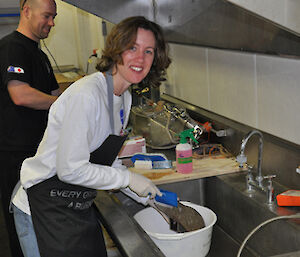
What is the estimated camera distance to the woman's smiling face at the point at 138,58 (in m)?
1.44

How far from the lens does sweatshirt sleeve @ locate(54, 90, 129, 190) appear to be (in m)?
1.28

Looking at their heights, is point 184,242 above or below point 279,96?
below

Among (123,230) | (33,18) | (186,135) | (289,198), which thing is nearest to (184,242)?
(123,230)

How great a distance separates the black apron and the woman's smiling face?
60mm

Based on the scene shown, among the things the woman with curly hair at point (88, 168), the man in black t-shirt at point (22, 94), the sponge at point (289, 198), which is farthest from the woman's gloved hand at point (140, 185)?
the man in black t-shirt at point (22, 94)

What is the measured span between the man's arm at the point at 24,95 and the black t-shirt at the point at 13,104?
30 millimetres

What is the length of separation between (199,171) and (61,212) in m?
0.65

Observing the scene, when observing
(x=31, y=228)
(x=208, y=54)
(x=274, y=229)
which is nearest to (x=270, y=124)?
(x=274, y=229)

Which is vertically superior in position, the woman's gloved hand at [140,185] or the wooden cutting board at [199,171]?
the woman's gloved hand at [140,185]

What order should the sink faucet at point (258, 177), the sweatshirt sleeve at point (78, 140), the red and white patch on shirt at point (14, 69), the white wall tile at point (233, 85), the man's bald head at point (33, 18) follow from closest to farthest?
the sweatshirt sleeve at point (78, 140), the sink faucet at point (258, 177), the white wall tile at point (233, 85), the red and white patch on shirt at point (14, 69), the man's bald head at point (33, 18)

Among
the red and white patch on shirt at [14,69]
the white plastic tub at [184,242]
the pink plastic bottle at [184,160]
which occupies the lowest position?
the white plastic tub at [184,242]

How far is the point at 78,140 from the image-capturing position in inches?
50.3

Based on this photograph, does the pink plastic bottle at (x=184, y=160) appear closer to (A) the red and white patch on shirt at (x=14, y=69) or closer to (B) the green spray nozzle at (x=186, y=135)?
(B) the green spray nozzle at (x=186, y=135)

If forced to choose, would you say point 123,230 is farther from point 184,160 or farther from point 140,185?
point 184,160
